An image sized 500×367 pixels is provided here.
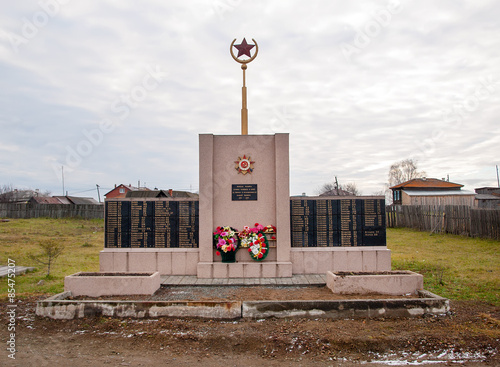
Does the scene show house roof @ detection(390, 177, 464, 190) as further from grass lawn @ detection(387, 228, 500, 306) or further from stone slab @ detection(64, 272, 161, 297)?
stone slab @ detection(64, 272, 161, 297)

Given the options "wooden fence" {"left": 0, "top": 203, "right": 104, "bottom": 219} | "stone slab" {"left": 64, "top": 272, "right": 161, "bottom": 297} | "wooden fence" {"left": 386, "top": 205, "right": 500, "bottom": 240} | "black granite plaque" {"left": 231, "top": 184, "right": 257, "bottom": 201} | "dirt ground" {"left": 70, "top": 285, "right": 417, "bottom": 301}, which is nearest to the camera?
"dirt ground" {"left": 70, "top": 285, "right": 417, "bottom": 301}

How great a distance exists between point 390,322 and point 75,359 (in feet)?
15.0

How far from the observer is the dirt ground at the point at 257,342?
4527 millimetres

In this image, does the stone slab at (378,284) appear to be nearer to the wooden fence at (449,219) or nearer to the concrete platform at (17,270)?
the concrete platform at (17,270)

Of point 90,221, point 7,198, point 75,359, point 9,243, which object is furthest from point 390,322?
point 7,198

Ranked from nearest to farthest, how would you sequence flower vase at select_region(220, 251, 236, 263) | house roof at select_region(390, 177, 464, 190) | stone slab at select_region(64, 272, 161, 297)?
1. stone slab at select_region(64, 272, 161, 297)
2. flower vase at select_region(220, 251, 236, 263)
3. house roof at select_region(390, 177, 464, 190)

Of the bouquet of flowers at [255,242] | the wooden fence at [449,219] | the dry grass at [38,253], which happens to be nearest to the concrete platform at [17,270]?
the dry grass at [38,253]

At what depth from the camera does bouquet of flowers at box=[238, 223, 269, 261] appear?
28.6 ft

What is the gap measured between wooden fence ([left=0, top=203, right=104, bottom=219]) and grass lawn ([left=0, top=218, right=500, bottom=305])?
11.0 m

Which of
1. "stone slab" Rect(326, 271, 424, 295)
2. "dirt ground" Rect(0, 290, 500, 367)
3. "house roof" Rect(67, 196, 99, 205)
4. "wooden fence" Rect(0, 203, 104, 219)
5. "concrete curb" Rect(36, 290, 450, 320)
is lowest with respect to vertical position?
"dirt ground" Rect(0, 290, 500, 367)

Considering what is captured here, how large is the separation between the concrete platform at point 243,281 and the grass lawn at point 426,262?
2.42 m

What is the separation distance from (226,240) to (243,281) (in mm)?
1099

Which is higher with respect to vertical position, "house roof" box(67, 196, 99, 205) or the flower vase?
"house roof" box(67, 196, 99, 205)

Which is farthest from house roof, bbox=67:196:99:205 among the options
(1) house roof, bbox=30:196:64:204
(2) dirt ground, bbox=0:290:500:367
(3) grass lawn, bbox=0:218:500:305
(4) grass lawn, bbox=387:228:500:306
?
(2) dirt ground, bbox=0:290:500:367
